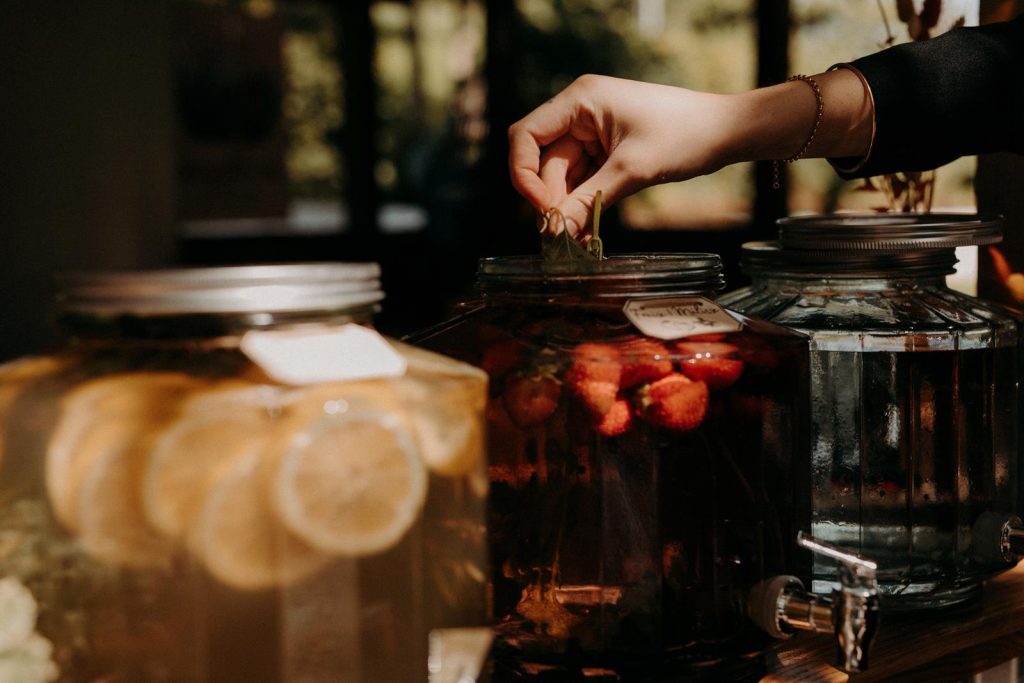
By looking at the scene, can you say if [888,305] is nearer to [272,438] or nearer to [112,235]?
[272,438]

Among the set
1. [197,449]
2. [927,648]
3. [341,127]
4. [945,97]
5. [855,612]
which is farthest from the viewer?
[341,127]

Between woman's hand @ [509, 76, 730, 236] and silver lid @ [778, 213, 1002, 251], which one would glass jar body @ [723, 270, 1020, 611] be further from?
woman's hand @ [509, 76, 730, 236]

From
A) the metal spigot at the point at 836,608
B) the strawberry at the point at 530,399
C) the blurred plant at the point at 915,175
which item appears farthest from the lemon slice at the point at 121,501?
the blurred plant at the point at 915,175

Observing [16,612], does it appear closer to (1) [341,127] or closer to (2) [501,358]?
(2) [501,358]

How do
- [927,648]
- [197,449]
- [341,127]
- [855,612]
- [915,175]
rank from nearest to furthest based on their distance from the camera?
[197,449] → [855,612] → [927,648] → [915,175] → [341,127]


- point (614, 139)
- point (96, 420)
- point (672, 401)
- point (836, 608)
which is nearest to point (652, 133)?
point (614, 139)

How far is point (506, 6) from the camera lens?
492 cm

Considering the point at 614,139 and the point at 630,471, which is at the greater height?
the point at 614,139

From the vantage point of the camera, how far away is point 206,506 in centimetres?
49

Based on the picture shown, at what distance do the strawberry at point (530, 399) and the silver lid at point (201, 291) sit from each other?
16 centimetres

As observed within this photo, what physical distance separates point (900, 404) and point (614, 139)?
29cm

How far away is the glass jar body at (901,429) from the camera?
0.82 meters

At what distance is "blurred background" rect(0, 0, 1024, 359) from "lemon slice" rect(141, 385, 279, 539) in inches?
91.3

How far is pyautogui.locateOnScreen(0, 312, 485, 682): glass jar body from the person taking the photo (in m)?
0.49
